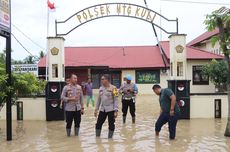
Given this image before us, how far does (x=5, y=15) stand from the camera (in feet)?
34.5

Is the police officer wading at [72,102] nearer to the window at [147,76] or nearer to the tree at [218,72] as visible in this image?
the tree at [218,72]

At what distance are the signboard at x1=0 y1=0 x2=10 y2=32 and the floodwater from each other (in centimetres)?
284

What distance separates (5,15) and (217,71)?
73.1ft

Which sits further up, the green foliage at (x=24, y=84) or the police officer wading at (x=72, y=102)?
the green foliage at (x=24, y=84)

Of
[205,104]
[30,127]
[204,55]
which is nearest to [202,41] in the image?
[204,55]

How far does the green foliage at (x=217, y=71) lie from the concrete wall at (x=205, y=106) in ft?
47.3

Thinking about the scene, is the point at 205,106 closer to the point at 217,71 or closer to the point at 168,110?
the point at 168,110

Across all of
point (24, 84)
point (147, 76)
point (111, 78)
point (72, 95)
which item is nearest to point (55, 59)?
point (24, 84)

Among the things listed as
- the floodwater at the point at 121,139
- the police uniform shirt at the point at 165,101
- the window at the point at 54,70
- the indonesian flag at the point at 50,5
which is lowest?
the floodwater at the point at 121,139

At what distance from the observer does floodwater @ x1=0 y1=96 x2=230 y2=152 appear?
954 cm

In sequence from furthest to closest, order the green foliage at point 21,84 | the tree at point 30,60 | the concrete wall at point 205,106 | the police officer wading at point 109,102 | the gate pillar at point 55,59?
the tree at point 30,60, the concrete wall at point 205,106, the gate pillar at point 55,59, the green foliage at point 21,84, the police officer wading at point 109,102

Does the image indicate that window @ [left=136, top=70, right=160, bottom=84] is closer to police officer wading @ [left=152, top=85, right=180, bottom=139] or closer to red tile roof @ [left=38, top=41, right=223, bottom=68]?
red tile roof @ [left=38, top=41, right=223, bottom=68]

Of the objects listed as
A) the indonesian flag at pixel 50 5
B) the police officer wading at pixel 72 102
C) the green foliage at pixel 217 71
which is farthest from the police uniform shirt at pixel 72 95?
the green foliage at pixel 217 71

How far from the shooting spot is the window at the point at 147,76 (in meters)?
35.6
